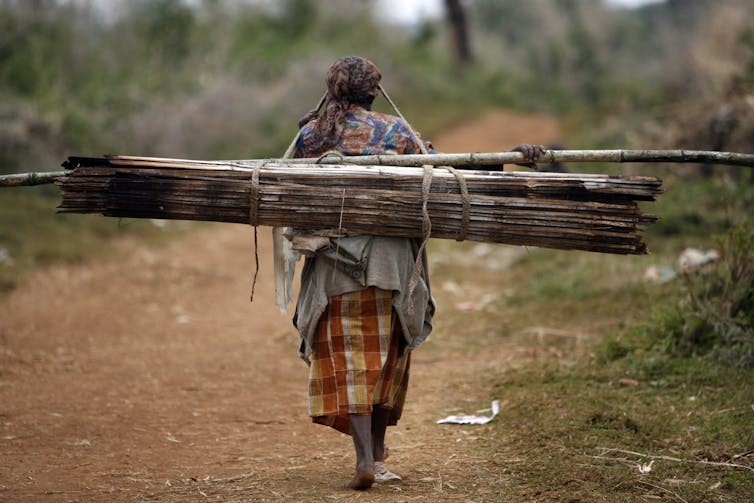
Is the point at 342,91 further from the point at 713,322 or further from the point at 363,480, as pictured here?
the point at 713,322

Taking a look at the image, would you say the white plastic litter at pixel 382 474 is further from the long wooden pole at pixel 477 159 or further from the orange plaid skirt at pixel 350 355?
the long wooden pole at pixel 477 159

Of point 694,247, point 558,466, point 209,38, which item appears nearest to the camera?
point 558,466

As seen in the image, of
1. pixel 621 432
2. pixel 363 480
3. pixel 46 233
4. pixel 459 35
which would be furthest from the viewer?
pixel 459 35

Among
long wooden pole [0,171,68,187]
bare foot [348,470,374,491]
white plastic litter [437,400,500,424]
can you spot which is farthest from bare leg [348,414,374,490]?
long wooden pole [0,171,68,187]

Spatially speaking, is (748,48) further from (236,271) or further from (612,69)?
(612,69)

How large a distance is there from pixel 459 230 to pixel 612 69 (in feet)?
78.1

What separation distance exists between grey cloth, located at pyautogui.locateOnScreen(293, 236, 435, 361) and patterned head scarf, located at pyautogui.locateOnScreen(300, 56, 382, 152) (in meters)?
0.51

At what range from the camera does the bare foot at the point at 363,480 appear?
3.70 m

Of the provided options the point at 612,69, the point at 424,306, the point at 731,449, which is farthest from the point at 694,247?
the point at 612,69

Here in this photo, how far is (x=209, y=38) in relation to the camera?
65.9 feet

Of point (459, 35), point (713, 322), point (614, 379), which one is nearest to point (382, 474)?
point (614, 379)

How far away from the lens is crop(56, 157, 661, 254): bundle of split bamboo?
3713mm

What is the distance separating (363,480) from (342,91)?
67.5 inches

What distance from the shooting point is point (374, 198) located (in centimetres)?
374
